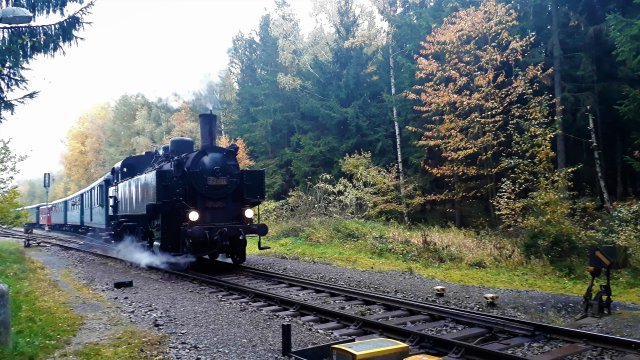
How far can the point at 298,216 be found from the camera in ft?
76.3

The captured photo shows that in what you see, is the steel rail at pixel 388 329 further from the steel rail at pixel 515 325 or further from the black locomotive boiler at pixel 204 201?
the black locomotive boiler at pixel 204 201

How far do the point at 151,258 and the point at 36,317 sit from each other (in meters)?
7.11

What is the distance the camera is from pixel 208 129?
13383 millimetres

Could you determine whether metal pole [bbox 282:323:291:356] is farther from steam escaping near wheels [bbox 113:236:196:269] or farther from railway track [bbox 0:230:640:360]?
steam escaping near wheels [bbox 113:236:196:269]

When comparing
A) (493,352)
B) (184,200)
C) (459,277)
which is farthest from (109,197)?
(493,352)

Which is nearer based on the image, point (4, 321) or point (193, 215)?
point (4, 321)

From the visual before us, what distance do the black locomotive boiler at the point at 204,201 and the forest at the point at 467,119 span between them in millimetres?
7467

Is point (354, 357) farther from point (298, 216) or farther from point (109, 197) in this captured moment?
A: point (298, 216)

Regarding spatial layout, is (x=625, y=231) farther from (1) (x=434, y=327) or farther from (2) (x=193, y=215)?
(2) (x=193, y=215)

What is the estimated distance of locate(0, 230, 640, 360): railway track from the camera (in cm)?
531

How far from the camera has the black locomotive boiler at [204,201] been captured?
12.2 meters

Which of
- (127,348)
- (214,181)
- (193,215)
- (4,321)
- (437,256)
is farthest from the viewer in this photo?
(437,256)

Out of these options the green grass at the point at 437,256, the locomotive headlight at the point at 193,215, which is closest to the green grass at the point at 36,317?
the locomotive headlight at the point at 193,215

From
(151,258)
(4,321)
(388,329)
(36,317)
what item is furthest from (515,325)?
(151,258)
